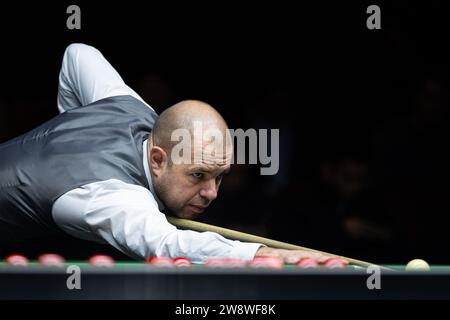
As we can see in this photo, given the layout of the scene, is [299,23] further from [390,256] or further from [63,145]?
[63,145]

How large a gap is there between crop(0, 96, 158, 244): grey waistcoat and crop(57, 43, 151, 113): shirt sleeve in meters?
0.29

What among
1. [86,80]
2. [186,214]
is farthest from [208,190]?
[86,80]

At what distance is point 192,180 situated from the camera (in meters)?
4.85

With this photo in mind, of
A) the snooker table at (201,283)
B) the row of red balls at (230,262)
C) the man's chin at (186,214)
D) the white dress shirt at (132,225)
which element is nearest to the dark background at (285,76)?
the man's chin at (186,214)

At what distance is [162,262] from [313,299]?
644 mm

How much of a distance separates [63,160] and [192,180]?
574mm

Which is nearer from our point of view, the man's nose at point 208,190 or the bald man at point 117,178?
the bald man at point 117,178

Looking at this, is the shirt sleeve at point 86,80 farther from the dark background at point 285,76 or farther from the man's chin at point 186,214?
the dark background at point 285,76

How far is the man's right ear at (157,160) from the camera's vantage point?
486 centimetres

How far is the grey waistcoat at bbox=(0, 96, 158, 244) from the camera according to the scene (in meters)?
4.75

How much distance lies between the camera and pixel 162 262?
13.1ft

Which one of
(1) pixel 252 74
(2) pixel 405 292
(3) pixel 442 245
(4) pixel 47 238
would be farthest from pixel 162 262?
(1) pixel 252 74

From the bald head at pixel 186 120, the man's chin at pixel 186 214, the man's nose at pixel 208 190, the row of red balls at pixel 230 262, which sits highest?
the bald head at pixel 186 120

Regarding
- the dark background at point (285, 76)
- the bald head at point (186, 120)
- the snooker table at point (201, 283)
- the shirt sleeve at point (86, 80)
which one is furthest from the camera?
the dark background at point (285, 76)
